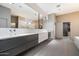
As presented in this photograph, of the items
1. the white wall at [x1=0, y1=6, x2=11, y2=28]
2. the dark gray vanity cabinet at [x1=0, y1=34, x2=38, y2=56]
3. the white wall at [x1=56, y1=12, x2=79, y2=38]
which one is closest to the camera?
the dark gray vanity cabinet at [x1=0, y1=34, x2=38, y2=56]

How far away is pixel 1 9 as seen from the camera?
2969mm

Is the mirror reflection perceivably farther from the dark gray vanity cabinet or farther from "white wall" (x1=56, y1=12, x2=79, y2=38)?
"white wall" (x1=56, y1=12, x2=79, y2=38)

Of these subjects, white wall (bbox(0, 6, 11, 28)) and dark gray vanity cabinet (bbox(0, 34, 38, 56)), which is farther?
white wall (bbox(0, 6, 11, 28))

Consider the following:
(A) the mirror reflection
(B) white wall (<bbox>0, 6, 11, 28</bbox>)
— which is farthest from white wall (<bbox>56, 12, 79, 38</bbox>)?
(B) white wall (<bbox>0, 6, 11, 28</bbox>)

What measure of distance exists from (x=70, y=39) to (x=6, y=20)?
200 cm

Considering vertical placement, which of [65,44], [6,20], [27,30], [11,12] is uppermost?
[11,12]

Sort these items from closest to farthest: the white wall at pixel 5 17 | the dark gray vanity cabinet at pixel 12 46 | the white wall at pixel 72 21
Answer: the dark gray vanity cabinet at pixel 12 46
the white wall at pixel 5 17
the white wall at pixel 72 21

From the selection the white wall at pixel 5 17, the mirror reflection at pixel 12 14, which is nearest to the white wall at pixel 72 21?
the mirror reflection at pixel 12 14

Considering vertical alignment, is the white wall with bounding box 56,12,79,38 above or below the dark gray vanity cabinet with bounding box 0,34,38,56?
above

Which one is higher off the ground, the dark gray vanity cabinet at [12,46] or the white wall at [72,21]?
the white wall at [72,21]

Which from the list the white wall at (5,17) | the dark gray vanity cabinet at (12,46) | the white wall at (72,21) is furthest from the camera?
the white wall at (72,21)

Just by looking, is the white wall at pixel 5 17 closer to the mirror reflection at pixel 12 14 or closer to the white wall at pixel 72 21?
the mirror reflection at pixel 12 14

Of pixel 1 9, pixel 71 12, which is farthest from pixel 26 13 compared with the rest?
pixel 71 12

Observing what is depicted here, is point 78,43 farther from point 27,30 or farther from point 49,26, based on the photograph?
point 49,26
